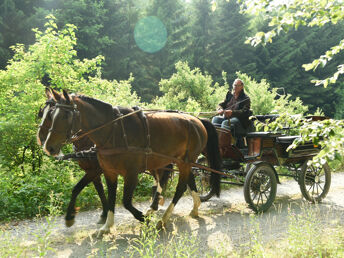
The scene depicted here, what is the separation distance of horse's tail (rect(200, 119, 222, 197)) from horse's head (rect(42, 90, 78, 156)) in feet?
8.93

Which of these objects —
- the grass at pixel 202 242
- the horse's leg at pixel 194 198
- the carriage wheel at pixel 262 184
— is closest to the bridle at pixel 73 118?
the grass at pixel 202 242

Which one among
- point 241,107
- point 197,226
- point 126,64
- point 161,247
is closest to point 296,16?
point 161,247

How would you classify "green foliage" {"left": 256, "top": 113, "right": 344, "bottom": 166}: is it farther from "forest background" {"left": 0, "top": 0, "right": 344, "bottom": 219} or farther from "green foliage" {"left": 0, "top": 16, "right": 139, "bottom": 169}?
"green foliage" {"left": 0, "top": 16, "right": 139, "bottom": 169}

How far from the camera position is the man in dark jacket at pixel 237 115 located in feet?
20.7

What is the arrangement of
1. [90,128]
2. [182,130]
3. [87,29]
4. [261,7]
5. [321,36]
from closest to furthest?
[261,7], [90,128], [182,130], [87,29], [321,36]

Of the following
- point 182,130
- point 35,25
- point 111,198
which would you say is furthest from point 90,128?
point 35,25

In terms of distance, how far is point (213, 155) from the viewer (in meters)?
5.95

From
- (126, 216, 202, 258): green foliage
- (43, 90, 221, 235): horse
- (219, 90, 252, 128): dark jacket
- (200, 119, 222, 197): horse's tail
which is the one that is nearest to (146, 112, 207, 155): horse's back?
(43, 90, 221, 235): horse

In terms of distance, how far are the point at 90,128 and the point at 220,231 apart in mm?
2511

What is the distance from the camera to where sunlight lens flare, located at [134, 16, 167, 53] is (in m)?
28.5

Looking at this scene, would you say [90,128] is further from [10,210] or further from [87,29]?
[87,29]

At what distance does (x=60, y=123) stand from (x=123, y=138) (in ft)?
2.88

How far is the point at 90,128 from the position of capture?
14.2ft

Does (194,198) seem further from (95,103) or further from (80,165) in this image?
(95,103)
